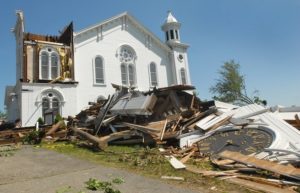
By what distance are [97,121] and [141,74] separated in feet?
50.5

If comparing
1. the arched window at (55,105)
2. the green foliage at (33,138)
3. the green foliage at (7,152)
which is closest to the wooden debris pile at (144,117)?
the green foliage at (33,138)

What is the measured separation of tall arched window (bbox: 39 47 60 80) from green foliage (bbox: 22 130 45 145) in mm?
9710

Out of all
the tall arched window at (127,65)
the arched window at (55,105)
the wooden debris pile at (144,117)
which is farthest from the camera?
the tall arched window at (127,65)

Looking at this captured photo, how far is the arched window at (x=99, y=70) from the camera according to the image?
25538 mm

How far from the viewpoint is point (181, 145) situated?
30.3ft

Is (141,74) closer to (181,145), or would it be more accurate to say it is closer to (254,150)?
(181,145)

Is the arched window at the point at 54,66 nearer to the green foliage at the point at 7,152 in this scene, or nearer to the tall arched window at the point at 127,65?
the tall arched window at the point at 127,65

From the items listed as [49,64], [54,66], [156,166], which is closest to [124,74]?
[54,66]

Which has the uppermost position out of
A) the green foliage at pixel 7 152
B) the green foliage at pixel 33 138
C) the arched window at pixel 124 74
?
the arched window at pixel 124 74

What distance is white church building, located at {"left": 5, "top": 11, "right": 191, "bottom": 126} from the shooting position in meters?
22.0

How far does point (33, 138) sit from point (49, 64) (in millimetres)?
10898

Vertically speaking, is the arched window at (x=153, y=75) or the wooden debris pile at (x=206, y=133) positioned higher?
the arched window at (x=153, y=75)

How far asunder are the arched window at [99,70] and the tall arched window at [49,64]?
3.60m

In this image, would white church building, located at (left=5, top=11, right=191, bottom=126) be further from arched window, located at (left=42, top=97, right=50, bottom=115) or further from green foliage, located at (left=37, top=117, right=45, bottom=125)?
green foliage, located at (left=37, top=117, right=45, bottom=125)
